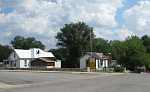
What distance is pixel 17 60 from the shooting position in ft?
420

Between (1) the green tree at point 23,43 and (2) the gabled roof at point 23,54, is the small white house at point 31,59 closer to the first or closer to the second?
(2) the gabled roof at point 23,54

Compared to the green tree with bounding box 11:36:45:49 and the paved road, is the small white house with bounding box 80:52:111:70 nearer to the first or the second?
the green tree with bounding box 11:36:45:49

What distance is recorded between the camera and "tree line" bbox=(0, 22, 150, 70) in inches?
4133

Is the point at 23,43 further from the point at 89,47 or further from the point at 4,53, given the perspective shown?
the point at 89,47

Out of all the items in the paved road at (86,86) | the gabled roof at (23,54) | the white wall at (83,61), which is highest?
the gabled roof at (23,54)

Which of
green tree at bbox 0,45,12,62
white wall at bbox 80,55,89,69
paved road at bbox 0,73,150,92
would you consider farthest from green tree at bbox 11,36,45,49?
paved road at bbox 0,73,150,92

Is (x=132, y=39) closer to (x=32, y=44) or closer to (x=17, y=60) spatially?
(x=17, y=60)

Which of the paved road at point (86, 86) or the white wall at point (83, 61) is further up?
the white wall at point (83, 61)

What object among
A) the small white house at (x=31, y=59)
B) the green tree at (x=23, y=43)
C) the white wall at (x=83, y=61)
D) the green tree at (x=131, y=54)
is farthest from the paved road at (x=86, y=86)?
the green tree at (x=23, y=43)

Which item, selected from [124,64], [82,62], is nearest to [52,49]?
[82,62]

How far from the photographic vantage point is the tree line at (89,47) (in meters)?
105

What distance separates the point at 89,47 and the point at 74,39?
574 cm

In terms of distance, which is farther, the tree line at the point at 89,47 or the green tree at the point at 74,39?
the green tree at the point at 74,39

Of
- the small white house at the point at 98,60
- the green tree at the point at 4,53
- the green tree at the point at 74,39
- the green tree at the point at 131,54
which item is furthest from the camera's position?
the green tree at the point at 4,53
